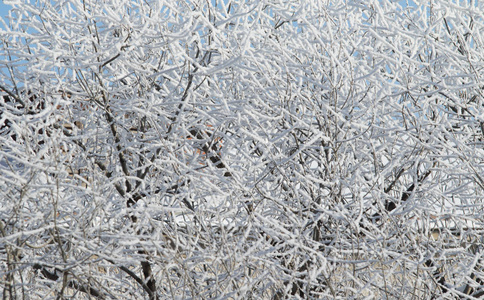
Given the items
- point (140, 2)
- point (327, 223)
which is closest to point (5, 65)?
point (140, 2)

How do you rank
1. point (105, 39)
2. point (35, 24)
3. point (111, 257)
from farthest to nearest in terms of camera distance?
1. point (35, 24)
2. point (105, 39)
3. point (111, 257)

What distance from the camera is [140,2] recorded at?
4.89 metres

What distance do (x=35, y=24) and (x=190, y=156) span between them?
2038mm

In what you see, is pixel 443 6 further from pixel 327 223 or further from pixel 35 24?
pixel 35 24

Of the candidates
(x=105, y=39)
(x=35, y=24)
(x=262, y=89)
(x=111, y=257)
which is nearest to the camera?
(x=111, y=257)

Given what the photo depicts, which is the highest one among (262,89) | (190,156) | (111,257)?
(262,89)

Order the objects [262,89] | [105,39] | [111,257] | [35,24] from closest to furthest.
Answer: [111,257] → [262,89] → [105,39] → [35,24]

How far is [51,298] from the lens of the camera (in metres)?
4.77

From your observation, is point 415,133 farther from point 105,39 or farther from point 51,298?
point 51,298

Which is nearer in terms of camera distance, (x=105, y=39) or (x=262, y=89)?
(x=262, y=89)

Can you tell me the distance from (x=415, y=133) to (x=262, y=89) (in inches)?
55.0

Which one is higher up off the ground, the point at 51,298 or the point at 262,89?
the point at 262,89

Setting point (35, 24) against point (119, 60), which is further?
point (35, 24)

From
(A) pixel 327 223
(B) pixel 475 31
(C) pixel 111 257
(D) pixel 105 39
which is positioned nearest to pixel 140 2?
(D) pixel 105 39
